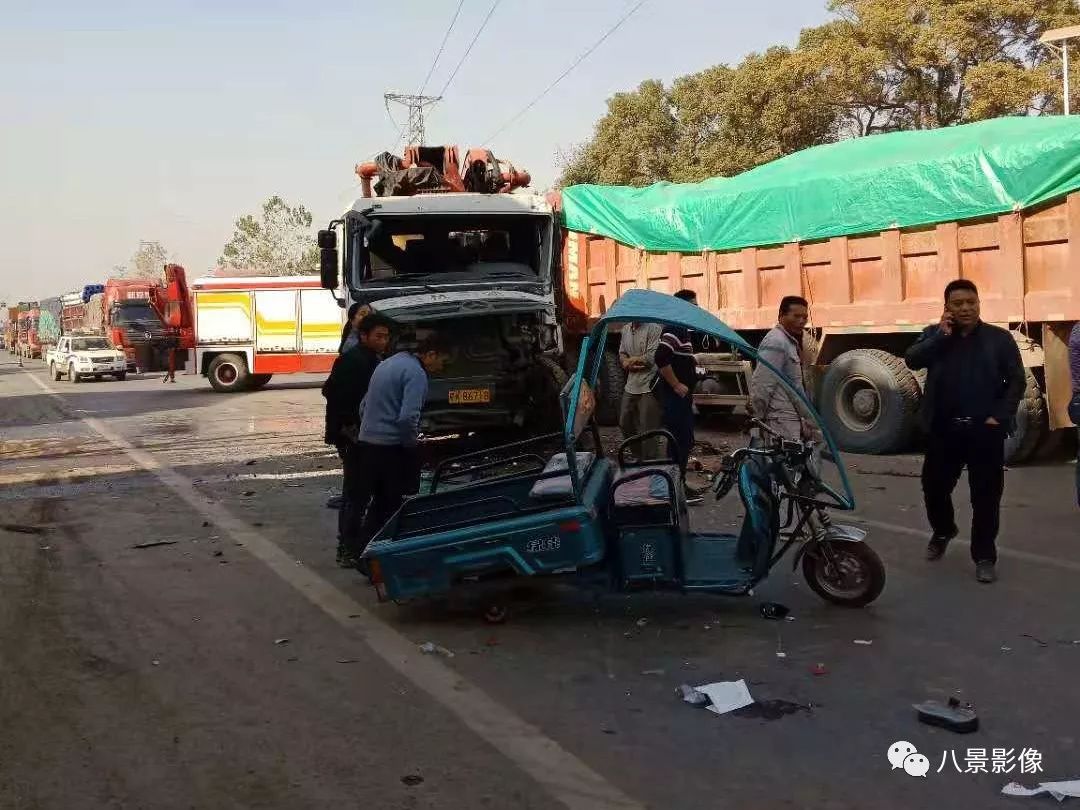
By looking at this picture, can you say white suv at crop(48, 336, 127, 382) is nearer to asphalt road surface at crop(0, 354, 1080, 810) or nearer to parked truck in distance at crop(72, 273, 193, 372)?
parked truck in distance at crop(72, 273, 193, 372)

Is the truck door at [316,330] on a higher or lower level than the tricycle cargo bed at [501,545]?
higher

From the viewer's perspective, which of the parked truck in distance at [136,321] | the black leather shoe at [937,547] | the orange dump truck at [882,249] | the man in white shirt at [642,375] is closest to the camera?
the black leather shoe at [937,547]

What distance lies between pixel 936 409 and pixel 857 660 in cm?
219

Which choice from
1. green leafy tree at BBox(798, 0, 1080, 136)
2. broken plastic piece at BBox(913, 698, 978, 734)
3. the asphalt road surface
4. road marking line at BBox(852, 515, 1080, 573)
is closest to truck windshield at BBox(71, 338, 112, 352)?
green leafy tree at BBox(798, 0, 1080, 136)

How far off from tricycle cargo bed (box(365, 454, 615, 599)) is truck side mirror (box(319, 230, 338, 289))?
724cm

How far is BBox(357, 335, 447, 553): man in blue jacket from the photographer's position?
6488 millimetres

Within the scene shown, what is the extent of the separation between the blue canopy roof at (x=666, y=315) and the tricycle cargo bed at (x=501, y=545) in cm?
94

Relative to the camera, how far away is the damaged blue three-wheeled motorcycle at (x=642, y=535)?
17.5 ft

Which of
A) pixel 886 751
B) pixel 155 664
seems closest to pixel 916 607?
pixel 886 751

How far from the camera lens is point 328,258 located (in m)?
12.7

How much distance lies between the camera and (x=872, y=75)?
2686cm

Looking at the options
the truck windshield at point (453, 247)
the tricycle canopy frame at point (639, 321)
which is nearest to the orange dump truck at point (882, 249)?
the truck windshield at point (453, 247)

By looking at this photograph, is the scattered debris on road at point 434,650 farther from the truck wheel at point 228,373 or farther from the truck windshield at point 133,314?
the truck windshield at point 133,314

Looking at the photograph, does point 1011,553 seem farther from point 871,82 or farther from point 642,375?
point 871,82
